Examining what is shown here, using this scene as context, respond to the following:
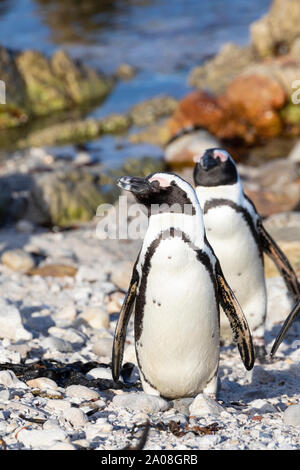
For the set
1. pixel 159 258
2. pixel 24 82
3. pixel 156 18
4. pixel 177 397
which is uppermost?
pixel 156 18

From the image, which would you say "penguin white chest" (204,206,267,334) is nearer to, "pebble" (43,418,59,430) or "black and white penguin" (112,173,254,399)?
"black and white penguin" (112,173,254,399)

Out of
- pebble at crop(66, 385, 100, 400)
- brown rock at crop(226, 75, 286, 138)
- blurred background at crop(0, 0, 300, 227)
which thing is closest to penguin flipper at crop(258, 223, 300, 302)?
pebble at crop(66, 385, 100, 400)

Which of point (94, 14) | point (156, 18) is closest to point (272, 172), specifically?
point (156, 18)

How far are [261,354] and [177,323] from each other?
4.49 ft

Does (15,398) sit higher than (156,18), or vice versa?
(156,18)

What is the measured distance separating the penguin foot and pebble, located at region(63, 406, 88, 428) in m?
1.97

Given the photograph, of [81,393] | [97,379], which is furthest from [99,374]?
[81,393]

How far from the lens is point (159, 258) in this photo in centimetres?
387

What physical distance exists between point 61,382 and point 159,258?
96cm

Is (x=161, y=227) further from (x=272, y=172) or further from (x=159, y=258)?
(x=272, y=172)

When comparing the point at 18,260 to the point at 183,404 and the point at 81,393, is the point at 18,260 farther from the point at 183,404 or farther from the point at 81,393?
the point at 183,404

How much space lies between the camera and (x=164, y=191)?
151 inches

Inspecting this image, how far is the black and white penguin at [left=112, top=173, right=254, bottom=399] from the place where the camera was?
3.85 meters
